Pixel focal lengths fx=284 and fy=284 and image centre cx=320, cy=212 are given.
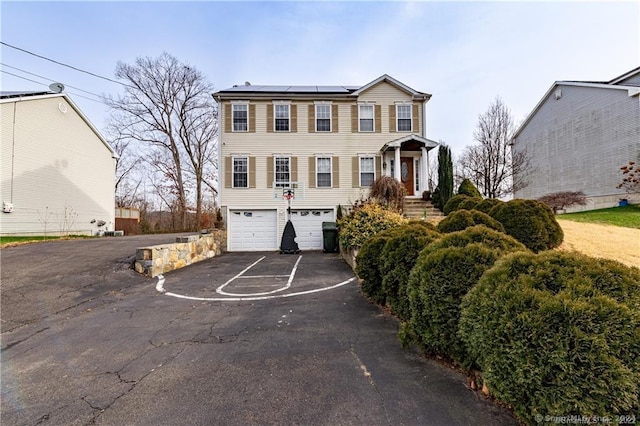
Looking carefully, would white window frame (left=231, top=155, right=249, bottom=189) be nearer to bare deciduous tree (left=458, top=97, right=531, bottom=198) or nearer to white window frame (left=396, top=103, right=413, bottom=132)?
white window frame (left=396, top=103, right=413, bottom=132)

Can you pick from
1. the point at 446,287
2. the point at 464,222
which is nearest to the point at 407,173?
the point at 464,222

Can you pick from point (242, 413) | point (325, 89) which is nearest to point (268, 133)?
point (325, 89)

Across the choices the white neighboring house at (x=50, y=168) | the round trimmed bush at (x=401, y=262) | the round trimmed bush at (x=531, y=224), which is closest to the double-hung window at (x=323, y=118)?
the round trimmed bush at (x=531, y=224)

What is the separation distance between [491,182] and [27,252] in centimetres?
2165

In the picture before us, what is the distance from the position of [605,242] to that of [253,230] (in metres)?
12.6

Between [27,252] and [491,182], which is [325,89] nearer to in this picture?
[491,182]

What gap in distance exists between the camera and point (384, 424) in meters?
2.11

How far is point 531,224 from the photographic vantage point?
21.4 feet

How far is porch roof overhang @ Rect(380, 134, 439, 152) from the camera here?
13.5 m

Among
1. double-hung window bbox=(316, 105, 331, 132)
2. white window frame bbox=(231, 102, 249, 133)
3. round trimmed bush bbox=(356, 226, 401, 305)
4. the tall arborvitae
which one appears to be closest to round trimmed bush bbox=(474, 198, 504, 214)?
round trimmed bush bbox=(356, 226, 401, 305)

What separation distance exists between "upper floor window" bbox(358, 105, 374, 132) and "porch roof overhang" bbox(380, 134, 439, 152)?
1.39m

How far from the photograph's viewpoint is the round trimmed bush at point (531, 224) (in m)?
6.47

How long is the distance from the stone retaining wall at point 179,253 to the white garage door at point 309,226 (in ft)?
11.6

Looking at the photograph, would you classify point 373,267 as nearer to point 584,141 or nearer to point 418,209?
point 418,209
